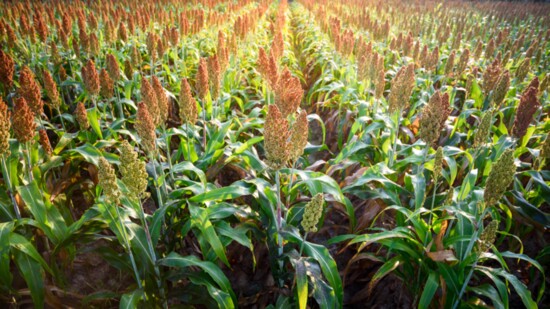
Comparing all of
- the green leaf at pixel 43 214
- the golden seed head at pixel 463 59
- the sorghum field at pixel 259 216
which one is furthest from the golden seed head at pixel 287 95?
the golden seed head at pixel 463 59

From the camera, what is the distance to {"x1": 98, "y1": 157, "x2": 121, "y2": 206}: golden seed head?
1.55 meters

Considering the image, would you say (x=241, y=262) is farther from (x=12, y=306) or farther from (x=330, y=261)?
(x=12, y=306)

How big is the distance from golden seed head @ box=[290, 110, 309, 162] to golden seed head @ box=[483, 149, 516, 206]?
101 centimetres

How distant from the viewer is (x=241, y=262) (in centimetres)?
288

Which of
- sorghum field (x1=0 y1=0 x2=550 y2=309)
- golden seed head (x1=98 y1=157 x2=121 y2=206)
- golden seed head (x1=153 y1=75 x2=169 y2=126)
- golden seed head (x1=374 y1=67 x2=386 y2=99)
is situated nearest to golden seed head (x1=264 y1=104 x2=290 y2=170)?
sorghum field (x1=0 y1=0 x2=550 y2=309)

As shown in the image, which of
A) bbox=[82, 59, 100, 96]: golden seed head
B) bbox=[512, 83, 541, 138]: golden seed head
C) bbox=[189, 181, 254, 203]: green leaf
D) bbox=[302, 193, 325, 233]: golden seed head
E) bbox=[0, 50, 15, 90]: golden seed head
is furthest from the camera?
bbox=[82, 59, 100, 96]: golden seed head

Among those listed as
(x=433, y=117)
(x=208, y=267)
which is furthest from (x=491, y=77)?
(x=208, y=267)

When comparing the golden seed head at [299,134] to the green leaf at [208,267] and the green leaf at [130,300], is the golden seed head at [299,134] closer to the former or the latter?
the green leaf at [208,267]

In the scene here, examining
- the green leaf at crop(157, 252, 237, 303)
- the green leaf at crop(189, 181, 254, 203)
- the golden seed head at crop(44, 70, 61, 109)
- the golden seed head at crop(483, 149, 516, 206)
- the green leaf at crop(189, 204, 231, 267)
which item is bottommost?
the green leaf at crop(157, 252, 237, 303)

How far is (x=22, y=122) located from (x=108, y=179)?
94cm

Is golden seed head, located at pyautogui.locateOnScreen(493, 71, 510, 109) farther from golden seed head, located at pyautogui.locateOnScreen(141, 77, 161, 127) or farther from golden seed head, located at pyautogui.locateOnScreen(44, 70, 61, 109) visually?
golden seed head, located at pyautogui.locateOnScreen(44, 70, 61, 109)

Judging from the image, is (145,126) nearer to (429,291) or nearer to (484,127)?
(429,291)

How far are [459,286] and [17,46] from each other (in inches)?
257

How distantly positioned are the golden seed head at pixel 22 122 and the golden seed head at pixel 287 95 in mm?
1724
